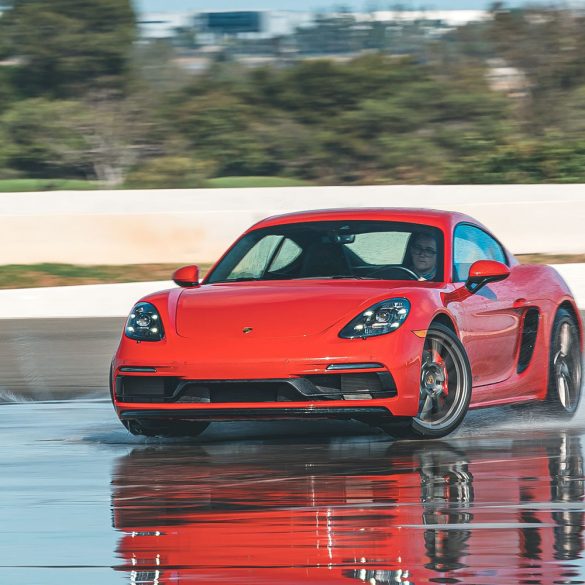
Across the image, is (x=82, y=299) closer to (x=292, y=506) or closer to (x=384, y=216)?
(x=384, y=216)

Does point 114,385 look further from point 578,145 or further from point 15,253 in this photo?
point 578,145

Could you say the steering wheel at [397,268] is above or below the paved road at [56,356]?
above

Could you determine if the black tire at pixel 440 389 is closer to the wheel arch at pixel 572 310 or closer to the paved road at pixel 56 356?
the wheel arch at pixel 572 310

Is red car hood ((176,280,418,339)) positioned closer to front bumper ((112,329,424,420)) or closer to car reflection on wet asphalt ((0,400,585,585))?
front bumper ((112,329,424,420))

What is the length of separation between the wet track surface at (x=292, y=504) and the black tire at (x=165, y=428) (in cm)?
7

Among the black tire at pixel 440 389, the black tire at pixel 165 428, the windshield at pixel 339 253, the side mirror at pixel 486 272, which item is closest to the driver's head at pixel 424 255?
the windshield at pixel 339 253

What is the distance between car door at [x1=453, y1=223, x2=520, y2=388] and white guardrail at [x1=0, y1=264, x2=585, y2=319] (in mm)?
9961

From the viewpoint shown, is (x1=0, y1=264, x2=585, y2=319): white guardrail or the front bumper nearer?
the front bumper

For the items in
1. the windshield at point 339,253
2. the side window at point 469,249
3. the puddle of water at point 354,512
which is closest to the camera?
the puddle of water at point 354,512

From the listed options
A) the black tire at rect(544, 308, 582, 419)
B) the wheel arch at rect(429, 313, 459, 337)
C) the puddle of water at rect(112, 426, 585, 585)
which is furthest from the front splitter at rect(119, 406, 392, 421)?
Result: the black tire at rect(544, 308, 582, 419)

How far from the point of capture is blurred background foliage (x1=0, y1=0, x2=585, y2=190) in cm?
4027

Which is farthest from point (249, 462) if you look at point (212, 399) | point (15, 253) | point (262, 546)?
point (15, 253)

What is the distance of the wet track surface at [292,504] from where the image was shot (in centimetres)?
520

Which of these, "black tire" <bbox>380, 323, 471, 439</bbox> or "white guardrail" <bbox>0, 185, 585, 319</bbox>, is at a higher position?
"black tire" <bbox>380, 323, 471, 439</bbox>
